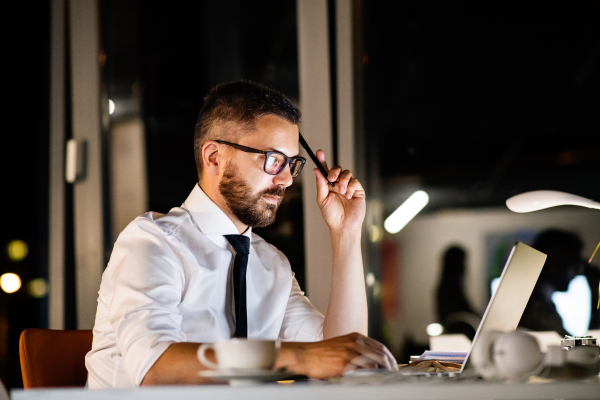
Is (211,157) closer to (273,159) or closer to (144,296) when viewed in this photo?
(273,159)

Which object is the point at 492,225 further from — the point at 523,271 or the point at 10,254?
the point at 10,254

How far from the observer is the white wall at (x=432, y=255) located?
2561mm

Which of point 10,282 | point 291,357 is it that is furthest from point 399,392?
point 10,282

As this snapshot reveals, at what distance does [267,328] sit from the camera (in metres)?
1.79

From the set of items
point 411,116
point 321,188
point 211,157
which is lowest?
point 321,188

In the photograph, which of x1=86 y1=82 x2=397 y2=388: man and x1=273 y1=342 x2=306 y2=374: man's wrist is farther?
x1=86 y1=82 x2=397 y2=388: man

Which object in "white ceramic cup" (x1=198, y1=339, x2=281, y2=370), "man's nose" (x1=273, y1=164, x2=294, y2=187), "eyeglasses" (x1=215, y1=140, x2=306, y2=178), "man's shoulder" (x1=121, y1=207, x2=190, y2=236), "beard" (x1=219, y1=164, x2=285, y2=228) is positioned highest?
"eyeglasses" (x1=215, y1=140, x2=306, y2=178)

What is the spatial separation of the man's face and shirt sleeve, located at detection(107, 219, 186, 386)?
0.30 meters

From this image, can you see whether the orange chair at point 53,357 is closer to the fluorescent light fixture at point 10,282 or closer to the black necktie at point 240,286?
the black necktie at point 240,286

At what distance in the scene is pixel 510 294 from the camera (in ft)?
3.96

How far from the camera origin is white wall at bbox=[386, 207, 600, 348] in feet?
8.40

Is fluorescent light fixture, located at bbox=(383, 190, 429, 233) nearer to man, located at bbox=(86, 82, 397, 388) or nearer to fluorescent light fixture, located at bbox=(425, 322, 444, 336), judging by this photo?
fluorescent light fixture, located at bbox=(425, 322, 444, 336)

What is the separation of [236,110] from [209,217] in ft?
1.21

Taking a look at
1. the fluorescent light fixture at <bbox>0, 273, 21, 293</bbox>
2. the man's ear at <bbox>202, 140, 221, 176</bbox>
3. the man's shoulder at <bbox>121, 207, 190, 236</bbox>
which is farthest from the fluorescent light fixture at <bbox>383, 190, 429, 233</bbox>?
the fluorescent light fixture at <bbox>0, 273, 21, 293</bbox>
